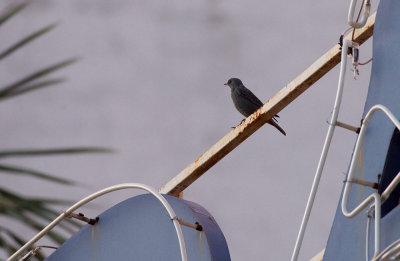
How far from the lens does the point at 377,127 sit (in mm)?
6699

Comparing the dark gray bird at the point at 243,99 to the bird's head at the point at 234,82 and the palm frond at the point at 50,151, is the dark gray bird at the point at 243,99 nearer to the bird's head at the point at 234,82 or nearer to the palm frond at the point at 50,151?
the bird's head at the point at 234,82

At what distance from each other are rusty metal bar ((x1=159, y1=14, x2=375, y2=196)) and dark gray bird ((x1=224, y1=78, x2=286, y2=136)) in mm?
4567

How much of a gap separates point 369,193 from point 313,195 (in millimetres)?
380

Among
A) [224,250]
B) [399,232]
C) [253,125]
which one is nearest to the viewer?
[399,232]

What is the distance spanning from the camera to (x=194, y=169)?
29.7 ft

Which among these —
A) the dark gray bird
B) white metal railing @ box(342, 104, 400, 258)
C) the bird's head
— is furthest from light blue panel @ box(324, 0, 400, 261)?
the bird's head

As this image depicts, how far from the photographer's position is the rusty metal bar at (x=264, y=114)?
778 cm

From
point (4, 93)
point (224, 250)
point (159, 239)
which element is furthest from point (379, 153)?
point (4, 93)

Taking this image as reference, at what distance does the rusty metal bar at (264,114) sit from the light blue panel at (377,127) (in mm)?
553

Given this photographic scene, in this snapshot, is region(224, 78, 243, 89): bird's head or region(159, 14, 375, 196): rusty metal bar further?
region(224, 78, 243, 89): bird's head

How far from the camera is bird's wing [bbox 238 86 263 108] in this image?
13945 mm

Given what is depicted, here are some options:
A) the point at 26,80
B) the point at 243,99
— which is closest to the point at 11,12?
the point at 26,80

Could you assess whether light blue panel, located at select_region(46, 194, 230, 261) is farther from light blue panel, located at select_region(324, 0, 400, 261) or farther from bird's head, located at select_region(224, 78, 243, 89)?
bird's head, located at select_region(224, 78, 243, 89)

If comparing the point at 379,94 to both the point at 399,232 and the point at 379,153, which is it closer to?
the point at 379,153
